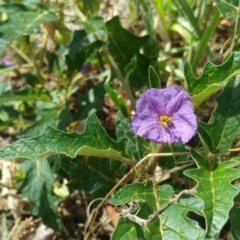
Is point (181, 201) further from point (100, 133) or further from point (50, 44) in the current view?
point (50, 44)

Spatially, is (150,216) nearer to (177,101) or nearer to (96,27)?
(177,101)

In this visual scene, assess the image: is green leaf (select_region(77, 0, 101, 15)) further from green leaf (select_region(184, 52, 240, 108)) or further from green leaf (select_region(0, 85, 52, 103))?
green leaf (select_region(184, 52, 240, 108))

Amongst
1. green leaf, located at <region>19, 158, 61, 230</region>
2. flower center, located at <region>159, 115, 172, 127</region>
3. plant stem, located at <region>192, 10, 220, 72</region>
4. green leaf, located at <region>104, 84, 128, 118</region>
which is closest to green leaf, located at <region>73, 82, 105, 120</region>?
green leaf, located at <region>104, 84, 128, 118</region>

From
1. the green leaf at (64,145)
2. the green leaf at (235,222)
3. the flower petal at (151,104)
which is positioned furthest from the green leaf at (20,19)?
the green leaf at (235,222)

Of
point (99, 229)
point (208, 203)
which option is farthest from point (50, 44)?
point (208, 203)

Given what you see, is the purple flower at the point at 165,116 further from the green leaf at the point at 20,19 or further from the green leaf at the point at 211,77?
the green leaf at the point at 20,19

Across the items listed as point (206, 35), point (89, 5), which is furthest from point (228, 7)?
point (89, 5)
